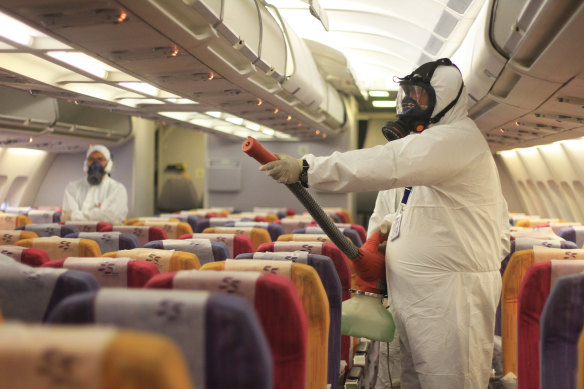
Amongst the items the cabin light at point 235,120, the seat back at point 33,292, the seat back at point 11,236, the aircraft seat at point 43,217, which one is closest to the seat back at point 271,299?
the seat back at point 33,292

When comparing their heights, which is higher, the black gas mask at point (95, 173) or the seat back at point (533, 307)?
the black gas mask at point (95, 173)

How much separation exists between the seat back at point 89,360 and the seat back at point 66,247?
8.94 ft

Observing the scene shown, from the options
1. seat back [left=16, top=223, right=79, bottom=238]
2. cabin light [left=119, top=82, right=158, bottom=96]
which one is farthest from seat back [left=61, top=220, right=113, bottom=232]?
cabin light [left=119, top=82, right=158, bottom=96]

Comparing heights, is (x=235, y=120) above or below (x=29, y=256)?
above

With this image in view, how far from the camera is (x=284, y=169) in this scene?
3.01 metres

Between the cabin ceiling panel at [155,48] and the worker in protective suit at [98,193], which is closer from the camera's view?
the cabin ceiling panel at [155,48]

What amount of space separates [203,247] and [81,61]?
2589 millimetres

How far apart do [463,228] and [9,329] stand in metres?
2.63

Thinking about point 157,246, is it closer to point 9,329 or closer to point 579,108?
point 9,329

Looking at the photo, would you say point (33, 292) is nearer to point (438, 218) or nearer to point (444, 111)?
point (438, 218)

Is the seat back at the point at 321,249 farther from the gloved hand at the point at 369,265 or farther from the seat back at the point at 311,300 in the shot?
the seat back at the point at 311,300

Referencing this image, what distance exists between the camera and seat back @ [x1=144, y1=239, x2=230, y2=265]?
13.0 feet

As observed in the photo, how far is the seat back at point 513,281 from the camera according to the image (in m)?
3.61

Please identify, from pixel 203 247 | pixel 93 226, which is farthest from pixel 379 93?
pixel 203 247
